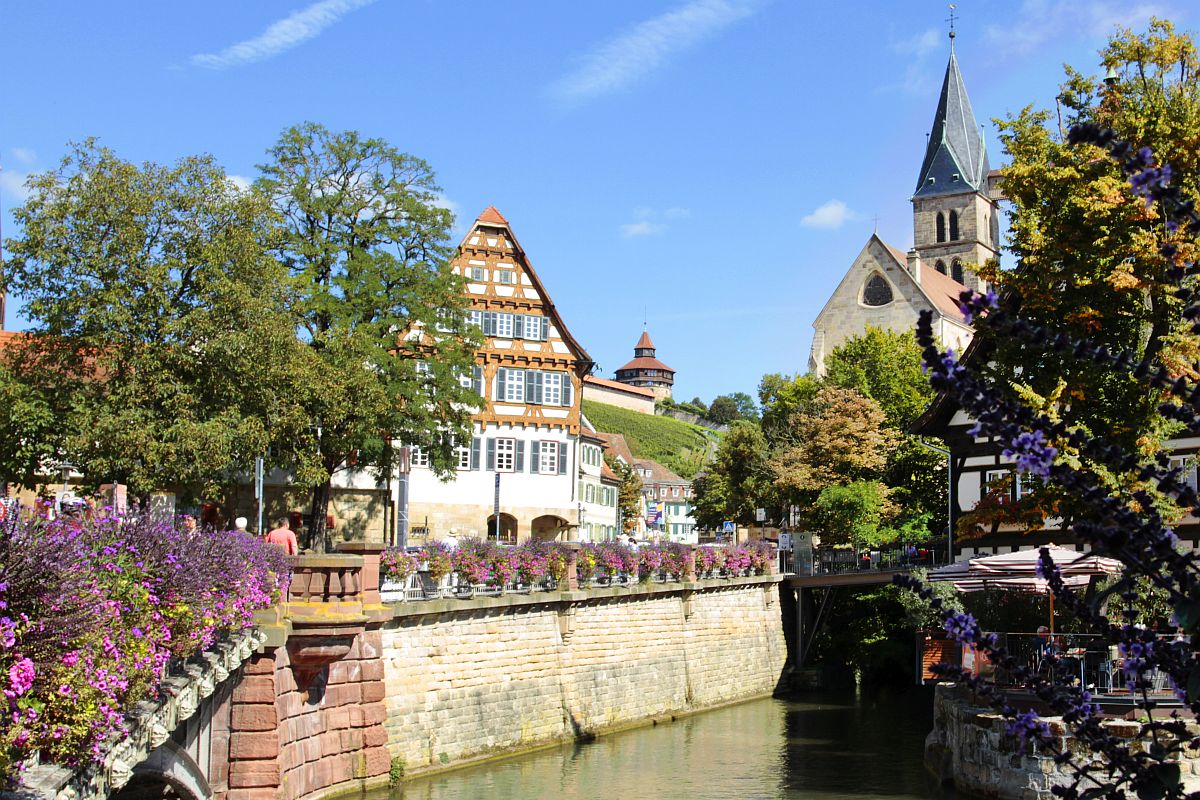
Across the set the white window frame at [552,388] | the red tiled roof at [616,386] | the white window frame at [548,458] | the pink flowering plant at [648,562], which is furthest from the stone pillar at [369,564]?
the red tiled roof at [616,386]

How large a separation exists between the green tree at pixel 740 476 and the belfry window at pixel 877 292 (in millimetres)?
26842

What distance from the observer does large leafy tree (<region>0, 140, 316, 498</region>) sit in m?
25.7

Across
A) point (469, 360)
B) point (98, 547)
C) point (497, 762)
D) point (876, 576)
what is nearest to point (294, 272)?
point (469, 360)

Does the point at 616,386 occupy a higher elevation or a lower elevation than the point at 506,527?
higher

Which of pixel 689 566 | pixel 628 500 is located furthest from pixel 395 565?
pixel 628 500

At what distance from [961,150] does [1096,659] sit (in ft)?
297

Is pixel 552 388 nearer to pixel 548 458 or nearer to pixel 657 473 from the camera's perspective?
pixel 548 458

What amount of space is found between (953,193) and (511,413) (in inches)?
2696

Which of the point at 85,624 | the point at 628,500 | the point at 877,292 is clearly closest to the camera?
the point at 85,624

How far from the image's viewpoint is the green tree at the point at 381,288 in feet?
119

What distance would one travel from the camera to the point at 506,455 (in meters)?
45.8

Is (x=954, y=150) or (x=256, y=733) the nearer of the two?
(x=256, y=733)

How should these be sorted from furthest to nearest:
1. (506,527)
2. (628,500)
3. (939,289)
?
(939,289) < (628,500) < (506,527)

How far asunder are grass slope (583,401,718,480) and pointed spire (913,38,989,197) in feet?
110
